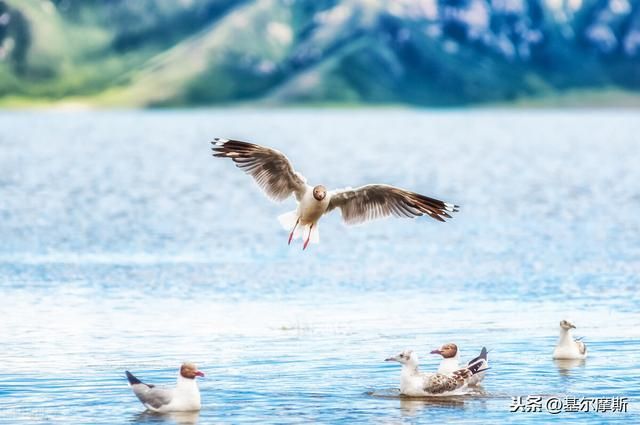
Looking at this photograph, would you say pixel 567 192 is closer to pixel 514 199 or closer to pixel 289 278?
pixel 514 199

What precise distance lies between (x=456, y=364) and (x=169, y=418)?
200 inches

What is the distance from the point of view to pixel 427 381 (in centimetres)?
2358

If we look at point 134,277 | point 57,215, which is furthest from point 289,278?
point 57,215

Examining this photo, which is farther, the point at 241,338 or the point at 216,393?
the point at 241,338

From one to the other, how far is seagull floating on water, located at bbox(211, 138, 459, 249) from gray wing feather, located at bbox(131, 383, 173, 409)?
441cm

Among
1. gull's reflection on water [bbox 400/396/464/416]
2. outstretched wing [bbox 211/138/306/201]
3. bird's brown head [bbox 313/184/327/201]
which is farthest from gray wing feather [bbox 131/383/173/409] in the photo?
Answer: bird's brown head [bbox 313/184/327/201]

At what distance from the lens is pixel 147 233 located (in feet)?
176

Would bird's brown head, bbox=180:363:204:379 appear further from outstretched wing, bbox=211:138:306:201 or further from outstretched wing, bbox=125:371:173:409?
outstretched wing, bbox=211:138:306:201

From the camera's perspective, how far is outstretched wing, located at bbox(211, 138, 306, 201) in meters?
25.3

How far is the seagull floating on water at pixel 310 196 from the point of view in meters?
25.4

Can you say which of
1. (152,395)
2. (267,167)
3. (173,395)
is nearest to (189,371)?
(173,395)

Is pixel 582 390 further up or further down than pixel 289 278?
further down

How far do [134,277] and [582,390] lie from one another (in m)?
17.4

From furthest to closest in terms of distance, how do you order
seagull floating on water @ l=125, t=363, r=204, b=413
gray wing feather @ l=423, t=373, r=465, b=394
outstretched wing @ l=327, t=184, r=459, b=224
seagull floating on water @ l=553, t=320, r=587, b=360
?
seagull floating on water @ l=553, t=320, r=587, b=360 < outstretched wing @ l=327, t=184, r=459, b=224 < gray wing feather @ l=423, t=373, r=465, b=394 < seagull floating on water @ l=125, t=363, r=204, b=413
